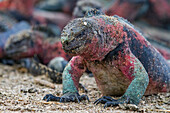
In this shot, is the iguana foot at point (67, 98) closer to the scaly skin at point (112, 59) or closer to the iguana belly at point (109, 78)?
the scaly skin at point (112, 59)

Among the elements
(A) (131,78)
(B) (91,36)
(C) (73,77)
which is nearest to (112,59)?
(A) (131,78)

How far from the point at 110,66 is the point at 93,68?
0.26 meters

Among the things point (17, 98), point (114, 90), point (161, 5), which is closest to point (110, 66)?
point (114, 90)

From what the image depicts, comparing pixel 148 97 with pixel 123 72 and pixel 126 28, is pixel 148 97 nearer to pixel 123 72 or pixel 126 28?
pixel 123 72

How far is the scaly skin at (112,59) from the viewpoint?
2697 mm

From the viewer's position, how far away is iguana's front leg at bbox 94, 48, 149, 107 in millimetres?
2928

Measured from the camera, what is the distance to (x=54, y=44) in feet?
26.1

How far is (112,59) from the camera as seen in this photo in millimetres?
3084

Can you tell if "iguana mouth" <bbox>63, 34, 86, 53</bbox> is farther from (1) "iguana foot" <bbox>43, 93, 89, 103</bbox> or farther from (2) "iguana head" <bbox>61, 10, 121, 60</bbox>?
(1) "iguana foot" <bbox>43, 93, 89, 103</bbox>

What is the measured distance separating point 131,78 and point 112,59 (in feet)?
1.05

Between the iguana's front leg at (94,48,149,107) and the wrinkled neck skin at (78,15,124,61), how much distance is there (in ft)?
0.60

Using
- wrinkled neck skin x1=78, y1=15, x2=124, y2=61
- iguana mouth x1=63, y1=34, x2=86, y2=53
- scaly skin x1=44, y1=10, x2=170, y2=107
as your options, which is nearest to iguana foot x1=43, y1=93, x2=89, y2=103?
scaly skin x1=44, y1=10, x2=170, y2=107

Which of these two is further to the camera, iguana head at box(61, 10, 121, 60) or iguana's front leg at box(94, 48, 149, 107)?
iguana's front leg at box(94, 48, 149, 107)

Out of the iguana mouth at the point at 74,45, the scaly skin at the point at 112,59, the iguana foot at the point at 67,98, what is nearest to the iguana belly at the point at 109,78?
the scaly skin at the point at 112,59
